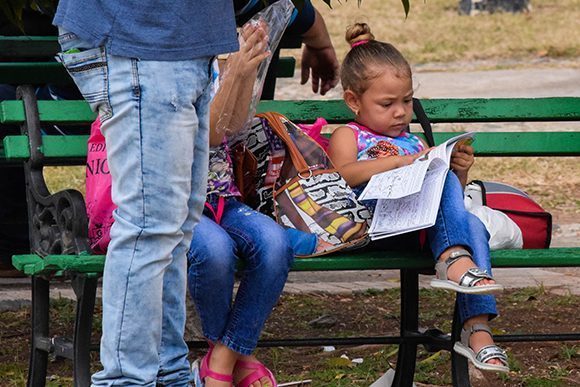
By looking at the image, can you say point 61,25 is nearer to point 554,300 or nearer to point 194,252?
point 194,252

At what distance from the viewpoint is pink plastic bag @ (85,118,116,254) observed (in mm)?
3551

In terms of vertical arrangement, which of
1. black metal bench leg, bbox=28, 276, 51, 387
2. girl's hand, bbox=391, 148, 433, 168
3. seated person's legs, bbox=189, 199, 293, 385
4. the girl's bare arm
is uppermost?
girl's hand, bbox=391, 148, 433, 168

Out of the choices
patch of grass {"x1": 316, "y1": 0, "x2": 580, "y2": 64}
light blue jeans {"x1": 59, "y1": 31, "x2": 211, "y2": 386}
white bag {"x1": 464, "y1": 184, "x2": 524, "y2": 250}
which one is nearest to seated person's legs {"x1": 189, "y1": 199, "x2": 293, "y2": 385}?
light blue jeans {"x1": 59, "y1": 31, "x2": 211, "y2": 386}

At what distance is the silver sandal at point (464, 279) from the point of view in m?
3.43

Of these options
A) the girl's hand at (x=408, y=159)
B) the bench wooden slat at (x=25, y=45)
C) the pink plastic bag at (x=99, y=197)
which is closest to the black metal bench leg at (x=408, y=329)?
the girl's hand at (x=408, y=159)

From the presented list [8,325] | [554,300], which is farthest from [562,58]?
[8,325]

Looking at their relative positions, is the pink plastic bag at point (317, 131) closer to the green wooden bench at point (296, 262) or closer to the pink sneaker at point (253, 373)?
the green wooden bench at point (296, 262)

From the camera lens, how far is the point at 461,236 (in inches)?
140

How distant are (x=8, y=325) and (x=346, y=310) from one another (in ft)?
4.33

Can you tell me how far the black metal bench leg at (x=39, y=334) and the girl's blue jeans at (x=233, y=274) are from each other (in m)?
0.56

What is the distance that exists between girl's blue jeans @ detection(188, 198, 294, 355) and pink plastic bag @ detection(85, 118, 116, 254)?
27cm

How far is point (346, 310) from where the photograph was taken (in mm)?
5199

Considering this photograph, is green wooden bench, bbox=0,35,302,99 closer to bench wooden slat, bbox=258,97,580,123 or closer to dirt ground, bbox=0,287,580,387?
bench wooden slat, bbox=258,97,580,123

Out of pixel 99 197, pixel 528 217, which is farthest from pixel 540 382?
pixel 99 197
